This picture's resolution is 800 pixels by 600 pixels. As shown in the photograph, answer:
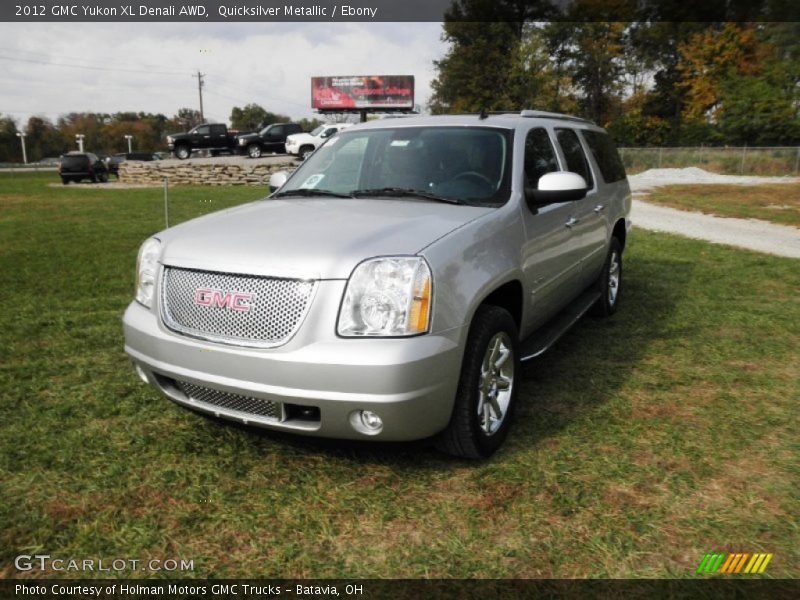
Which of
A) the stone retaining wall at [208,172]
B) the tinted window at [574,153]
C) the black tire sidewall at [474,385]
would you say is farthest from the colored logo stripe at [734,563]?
the stone retaining wall at [208,172]

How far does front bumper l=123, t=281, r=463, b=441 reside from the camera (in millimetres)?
2701

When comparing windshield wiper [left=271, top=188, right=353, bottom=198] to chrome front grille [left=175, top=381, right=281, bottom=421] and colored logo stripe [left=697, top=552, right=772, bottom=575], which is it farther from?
colored logo stripe [left=697, top=552, right=772, bottom=575]

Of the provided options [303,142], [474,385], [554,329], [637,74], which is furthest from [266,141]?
[637,74]

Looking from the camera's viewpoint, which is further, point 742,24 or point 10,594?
point 742,24

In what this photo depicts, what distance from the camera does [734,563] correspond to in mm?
2576

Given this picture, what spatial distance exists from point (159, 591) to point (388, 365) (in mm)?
1231

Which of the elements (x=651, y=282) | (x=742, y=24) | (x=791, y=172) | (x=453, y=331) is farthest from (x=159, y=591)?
(x=742, y=24)

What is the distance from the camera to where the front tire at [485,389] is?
10.1 feet

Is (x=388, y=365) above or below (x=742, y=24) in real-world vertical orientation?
below

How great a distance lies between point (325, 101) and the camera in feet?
165

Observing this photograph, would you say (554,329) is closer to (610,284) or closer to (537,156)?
(537,156)

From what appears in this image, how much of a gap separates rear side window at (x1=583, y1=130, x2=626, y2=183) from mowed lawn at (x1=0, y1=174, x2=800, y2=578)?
65.7 inches

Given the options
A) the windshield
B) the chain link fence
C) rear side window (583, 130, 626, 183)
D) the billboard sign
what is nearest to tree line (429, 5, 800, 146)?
the chain link fence

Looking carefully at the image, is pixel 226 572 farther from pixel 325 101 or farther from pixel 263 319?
pixel 325 101
